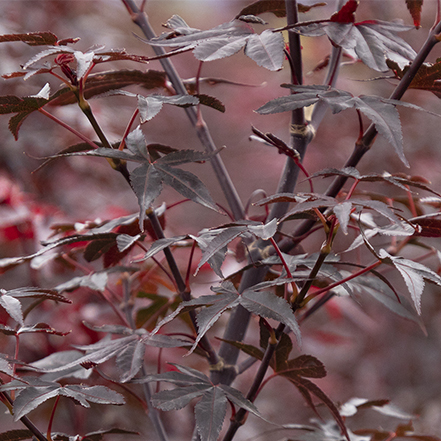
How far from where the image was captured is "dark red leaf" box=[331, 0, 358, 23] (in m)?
0.31

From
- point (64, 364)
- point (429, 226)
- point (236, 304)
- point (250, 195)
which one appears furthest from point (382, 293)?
point (250, 195)

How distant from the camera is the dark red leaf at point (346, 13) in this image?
306 millimetres

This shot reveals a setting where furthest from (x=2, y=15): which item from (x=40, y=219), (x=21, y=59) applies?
(x=40, y=219)

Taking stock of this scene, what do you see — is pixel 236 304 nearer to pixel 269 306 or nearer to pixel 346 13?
pixel 269 306

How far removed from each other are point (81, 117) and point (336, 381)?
1341 mm

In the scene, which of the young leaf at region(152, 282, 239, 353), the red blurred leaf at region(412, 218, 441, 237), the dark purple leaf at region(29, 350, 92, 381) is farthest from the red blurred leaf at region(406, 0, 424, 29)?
the dark purple leaf at region(29, 350, 92, 381)

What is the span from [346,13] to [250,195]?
0.76 metres

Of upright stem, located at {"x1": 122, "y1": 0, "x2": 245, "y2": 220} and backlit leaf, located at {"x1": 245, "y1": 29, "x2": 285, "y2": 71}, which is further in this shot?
upright stem, located at {"x1": 122, "y1": 0, "x2": 245, "y2": 220}

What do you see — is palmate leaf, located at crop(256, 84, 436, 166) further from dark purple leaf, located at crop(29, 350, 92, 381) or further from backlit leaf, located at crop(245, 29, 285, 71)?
dark purple leaf, located at crop(29, 350, 92, 381)

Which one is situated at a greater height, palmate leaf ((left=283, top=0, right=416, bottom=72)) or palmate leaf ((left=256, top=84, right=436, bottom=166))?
palmate leaf ((left=283, top=0, right=416, bottom=72))

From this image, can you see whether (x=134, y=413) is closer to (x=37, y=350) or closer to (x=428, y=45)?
(x=37, y=350)

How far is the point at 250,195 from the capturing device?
3.51ft

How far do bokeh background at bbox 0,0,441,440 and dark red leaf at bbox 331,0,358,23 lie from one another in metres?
0.10

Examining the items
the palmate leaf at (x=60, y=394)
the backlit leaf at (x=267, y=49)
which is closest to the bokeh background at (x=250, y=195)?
the backlit leaf at (x=267, y=49)
